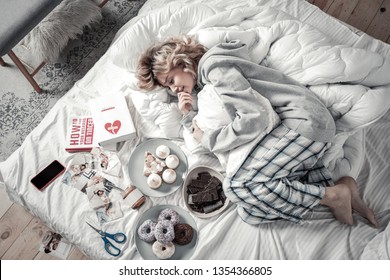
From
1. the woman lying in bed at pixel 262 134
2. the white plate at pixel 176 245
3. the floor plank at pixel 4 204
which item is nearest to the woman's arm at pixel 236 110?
the woman lying in bed at pixel 262 134

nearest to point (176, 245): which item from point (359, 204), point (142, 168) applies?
point (142, 168)

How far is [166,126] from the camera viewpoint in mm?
1498

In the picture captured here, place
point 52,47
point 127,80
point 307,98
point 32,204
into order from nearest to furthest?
point 307,98 < point 32,204 < point 127,80 < point 52,47

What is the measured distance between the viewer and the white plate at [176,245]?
1.32m

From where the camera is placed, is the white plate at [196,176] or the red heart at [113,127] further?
the red heart at [113,127]

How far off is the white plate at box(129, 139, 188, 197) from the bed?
26 millimetres

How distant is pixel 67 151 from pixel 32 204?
0.85ft

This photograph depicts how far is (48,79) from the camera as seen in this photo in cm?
209

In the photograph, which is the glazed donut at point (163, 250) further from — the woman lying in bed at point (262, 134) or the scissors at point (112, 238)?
the woman lying in bed at point (262, 134)

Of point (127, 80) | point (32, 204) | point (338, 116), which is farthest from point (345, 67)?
point (32, 204)

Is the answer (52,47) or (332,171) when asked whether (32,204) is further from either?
(332,171)

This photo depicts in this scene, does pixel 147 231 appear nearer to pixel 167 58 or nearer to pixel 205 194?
pixel 205 194

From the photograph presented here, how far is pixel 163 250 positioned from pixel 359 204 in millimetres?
756

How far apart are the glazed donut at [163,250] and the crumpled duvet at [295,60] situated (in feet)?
1.44
